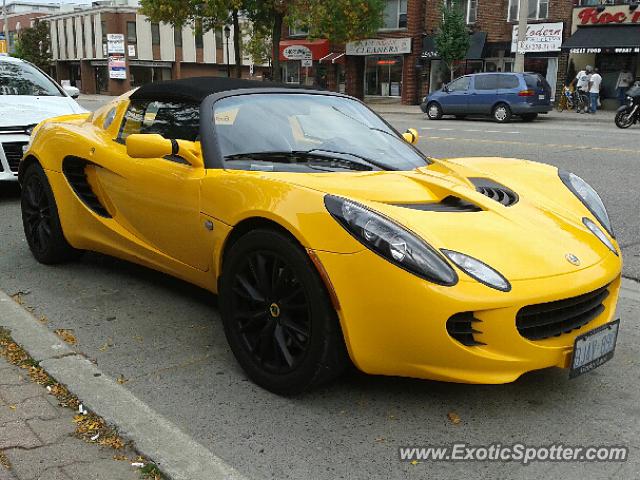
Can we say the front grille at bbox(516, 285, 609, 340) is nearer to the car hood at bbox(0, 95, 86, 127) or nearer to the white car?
the white car

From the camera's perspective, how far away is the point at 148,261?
13.1 ft

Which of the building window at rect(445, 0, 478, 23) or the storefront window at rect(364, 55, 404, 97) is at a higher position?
the building window at rect(445, 0, 478, 23)

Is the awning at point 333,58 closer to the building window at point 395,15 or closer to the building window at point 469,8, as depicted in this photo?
the building window at point 395,15

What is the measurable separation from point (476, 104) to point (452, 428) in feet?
64.7

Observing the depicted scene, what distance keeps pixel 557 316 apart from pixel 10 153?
20.2 ft

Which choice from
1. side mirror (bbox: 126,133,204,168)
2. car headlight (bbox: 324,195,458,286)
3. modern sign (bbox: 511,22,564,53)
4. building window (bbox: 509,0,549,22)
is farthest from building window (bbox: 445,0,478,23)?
car headlight (bbox: 324,195,458,286)

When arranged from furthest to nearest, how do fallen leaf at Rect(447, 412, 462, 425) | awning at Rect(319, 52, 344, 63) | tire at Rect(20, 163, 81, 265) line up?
1. awning at Rect(319, 52, 344, 63)
2. tire at Rect(20, 163, 81, 265)
3. fallen leaf at Rect(447, 412, 462, 425)

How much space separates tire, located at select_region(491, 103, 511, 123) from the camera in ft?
67.7

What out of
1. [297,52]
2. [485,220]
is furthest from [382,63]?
[485,220]

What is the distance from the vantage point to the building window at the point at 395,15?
34.9 metres

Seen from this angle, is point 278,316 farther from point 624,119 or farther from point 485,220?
point 624,119

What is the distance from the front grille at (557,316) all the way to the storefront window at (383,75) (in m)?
34.0

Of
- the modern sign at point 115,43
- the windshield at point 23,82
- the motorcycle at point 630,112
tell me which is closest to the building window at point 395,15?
the motorcycle at point 630,112

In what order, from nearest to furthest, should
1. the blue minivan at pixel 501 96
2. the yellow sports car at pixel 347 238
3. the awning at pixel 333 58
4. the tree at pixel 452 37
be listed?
the yellow sports car at pixel 347 238 → the blue minivan at pixel 501 96 → the tree at pixel 452 37 → the awning at pixel 333 58
